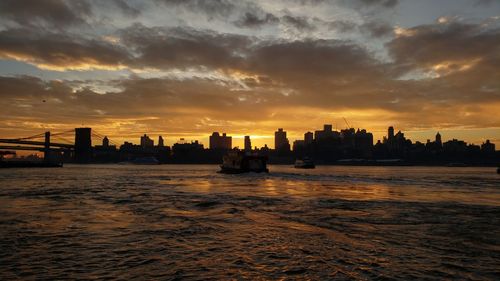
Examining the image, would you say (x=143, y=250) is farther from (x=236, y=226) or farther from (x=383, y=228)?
(x=383, y=228)

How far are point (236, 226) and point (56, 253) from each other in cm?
1002

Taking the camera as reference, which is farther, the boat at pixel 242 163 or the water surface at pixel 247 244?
the boat at pixel 242 163

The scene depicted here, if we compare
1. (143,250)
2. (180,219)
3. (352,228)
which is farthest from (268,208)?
(143,250)

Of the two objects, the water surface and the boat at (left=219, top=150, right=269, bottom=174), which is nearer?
the water surface

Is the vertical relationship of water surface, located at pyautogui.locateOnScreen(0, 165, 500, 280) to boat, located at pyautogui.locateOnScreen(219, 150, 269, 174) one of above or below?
below

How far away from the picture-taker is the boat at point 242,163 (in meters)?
111

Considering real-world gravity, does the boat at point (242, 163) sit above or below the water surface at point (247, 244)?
above

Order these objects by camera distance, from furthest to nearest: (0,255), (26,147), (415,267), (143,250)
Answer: (26,147)
(143,250)
(0,255)
(415,267)

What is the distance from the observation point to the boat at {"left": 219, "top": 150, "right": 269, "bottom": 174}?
11131cm

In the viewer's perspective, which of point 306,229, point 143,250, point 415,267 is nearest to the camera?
point 415,267

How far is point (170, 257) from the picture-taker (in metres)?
15.2

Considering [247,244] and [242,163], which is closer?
[247,244]

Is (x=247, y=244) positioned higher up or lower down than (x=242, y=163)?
lower down

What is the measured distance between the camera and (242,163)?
4368 inches
